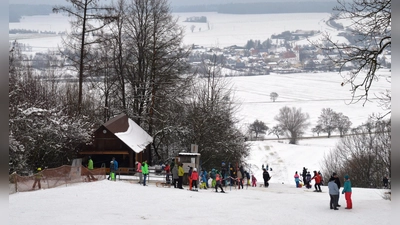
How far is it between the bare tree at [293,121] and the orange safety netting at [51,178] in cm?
10193

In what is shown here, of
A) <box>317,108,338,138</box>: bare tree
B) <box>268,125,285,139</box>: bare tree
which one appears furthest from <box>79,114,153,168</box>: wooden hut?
<box>268,125,285,139</box>: bare tree

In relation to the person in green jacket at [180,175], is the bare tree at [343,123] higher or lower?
higher

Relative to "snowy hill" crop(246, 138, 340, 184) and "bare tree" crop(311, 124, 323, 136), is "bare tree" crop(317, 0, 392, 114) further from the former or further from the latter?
"bare tree" crop(311, 124, 323, 136)

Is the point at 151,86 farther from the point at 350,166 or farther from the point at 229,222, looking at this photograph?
the point at 229,222

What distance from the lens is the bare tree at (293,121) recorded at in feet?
449

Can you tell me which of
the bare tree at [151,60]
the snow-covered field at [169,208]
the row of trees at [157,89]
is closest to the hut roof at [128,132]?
the row of trees at [157,89]

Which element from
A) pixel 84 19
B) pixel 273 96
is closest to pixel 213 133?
pixel 84 19

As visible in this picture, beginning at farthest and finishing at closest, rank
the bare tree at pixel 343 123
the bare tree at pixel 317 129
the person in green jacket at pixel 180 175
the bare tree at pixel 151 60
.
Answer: the bare tree at pixel 317 129
the bare tree at pixel 343 123
the bare tree at pixel 151 60
the person in green jacket at pixel 180 175

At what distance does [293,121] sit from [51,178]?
12188cm

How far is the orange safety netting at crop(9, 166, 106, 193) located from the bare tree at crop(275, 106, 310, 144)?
101930 mm

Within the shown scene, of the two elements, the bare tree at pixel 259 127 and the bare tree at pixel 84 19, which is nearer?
the bare tree at pixel 84 19

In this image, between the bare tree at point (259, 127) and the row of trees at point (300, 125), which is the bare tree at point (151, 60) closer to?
the row of trees at point (300, 125)

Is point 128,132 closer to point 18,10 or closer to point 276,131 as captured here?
point 18,10

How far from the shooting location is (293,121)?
144m
